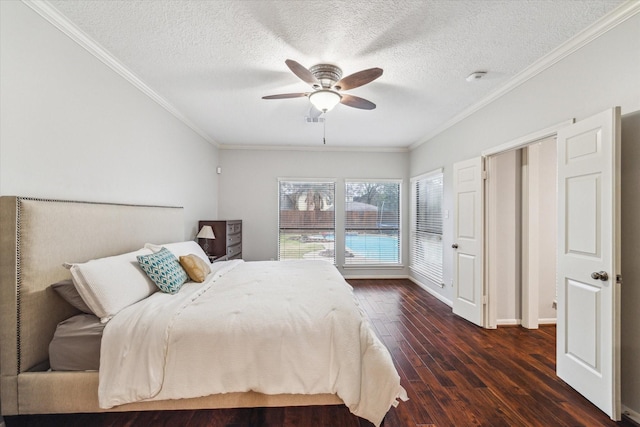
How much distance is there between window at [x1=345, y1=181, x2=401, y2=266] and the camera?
558cm

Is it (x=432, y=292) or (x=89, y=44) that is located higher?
(x=89, y=44)

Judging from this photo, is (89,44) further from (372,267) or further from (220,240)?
(372,267)

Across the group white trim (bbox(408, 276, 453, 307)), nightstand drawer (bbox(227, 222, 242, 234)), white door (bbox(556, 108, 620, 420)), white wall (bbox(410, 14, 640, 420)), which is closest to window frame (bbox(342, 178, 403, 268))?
white trim (bbox(408, 276, 453, 307))

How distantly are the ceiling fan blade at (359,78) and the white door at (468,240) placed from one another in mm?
1896

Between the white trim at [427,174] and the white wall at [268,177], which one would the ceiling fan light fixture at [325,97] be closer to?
the white trim at [427,174]

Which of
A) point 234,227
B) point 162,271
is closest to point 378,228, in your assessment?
point 234,227

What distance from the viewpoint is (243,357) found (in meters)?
1.61

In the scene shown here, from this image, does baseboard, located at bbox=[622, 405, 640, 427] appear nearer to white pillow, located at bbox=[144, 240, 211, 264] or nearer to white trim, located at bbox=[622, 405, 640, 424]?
white trim, located at bbox=[622, 405, 640, 424]

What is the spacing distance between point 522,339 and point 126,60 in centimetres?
487

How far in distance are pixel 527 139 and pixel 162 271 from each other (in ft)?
11.7

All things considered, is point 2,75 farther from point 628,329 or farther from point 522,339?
point 522,339

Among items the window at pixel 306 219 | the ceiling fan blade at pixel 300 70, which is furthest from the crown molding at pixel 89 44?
the window at pixel 306 219

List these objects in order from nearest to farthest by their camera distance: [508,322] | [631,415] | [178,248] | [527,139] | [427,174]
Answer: [631,415] → [527,139] → [178,248] → [508,322] → [427,174]

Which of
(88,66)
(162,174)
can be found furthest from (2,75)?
(162,174)
